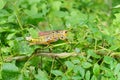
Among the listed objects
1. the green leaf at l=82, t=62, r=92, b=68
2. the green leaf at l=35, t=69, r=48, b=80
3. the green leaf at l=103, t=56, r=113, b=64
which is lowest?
the green leaf at l=35, t=69, r=48, b=80

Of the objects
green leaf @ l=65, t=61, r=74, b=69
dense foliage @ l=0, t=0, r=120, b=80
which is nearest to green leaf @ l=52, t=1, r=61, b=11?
dense foliage @ l=0, t=0, r=120, b=80

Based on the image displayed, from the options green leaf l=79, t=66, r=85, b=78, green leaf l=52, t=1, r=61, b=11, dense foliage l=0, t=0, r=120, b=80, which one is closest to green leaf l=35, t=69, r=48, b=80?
dense foliage l=0, t=0, r=120, b=80

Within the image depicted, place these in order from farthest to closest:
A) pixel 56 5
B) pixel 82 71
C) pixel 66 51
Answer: pixel 56 5 → pixel 66 51 → pixel 82 71

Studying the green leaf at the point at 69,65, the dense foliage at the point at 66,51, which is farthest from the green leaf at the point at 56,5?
the green leaf at the point at 69,65

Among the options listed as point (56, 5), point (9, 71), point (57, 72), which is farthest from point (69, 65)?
point (56, 5)

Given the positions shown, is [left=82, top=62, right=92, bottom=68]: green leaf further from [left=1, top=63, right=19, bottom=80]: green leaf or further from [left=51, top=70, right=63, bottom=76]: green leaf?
[left=1, top=63, right=19, bottom=80]: green leaf

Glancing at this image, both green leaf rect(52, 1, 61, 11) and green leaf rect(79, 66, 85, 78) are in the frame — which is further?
green leaf rect(52, 1, 61, 11)

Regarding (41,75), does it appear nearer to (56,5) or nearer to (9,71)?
(9,71)

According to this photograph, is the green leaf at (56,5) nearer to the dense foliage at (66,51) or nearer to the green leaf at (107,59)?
the dense foliage at (66,51)

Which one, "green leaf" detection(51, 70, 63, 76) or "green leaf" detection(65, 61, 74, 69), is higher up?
"green leaf" detection(65, 61, 74, 69)

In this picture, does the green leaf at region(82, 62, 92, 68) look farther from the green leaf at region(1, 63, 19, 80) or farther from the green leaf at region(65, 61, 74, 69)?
A: the green leaf at region(1, 63, 19, 80)
